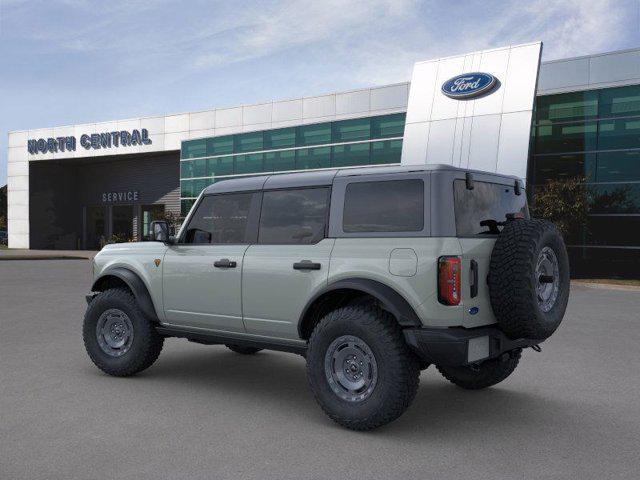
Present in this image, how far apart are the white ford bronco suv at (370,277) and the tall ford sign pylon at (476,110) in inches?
729

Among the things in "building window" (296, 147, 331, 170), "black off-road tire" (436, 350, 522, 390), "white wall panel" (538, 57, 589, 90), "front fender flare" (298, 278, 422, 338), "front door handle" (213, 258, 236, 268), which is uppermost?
"white wall panel" (538, 57, 589, 90)

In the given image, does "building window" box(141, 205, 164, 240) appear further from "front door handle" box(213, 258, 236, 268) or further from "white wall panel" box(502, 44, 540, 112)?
"front door handle" box(213, 258, 236, 268)

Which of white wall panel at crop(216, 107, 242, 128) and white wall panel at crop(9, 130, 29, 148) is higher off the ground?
white wall panel at crop(216, 107, 242, 128)

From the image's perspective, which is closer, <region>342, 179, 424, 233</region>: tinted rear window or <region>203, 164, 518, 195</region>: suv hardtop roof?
<region>342, 179, 424, 233</region>: tinted rear window

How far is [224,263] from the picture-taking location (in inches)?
226

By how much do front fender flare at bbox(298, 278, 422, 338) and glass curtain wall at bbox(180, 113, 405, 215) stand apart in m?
25.8

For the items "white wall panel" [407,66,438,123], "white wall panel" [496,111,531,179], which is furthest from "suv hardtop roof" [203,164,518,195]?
"white wall panel" [407,66,438,123]

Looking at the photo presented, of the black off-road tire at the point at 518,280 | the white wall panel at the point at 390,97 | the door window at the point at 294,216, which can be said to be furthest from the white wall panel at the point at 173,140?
the black off-road tire at the point at 518,280

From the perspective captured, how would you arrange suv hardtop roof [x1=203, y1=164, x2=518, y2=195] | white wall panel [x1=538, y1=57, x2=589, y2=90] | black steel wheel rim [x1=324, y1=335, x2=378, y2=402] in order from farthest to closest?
1. white wall panel [x1=538, y1=57, x2=589, y2=90]
2. suv hardtop roof [x1=203, y1=164, x2=518, y2=195]
3. black steel wheel rim [x1=324, y1=335, x2=378, y2=402]

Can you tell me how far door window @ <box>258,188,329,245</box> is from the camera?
17.5ft

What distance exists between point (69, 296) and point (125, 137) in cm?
3141

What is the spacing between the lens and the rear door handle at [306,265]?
514 cm

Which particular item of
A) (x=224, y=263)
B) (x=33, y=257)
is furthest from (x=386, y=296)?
(x=33, y=257)

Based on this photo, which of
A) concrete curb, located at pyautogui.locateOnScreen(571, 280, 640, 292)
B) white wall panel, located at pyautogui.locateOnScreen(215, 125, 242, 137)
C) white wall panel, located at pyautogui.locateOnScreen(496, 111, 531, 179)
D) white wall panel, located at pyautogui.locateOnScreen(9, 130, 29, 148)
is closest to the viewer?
concrete curb, located at pyautogui.locateOnScreen(571, 280, 640, 292)
